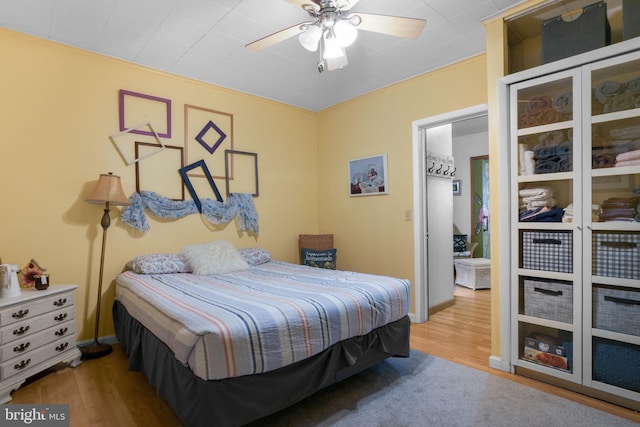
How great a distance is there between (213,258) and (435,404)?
2191mm

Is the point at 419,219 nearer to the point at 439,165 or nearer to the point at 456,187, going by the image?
the point at 439,165

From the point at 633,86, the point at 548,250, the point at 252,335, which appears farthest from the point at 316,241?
the point at 633,86

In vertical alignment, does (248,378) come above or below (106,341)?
above

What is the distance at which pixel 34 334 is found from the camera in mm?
2230

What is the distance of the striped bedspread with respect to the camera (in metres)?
1.52

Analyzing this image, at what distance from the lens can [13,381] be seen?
207 cm

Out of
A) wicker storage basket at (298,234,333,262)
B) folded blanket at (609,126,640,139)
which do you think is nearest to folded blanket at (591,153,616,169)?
folded blanket at (609,126,640,139)

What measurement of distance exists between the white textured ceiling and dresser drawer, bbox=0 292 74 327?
2.06 m

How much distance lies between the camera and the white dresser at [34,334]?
2059 millimetres

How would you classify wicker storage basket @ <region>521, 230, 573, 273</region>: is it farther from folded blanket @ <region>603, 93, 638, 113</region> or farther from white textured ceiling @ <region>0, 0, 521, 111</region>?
white textured ceiling @ <region>0, 0, 521, 111</region>

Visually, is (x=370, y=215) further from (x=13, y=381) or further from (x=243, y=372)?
(x=13, y=381)

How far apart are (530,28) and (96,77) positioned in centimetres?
364

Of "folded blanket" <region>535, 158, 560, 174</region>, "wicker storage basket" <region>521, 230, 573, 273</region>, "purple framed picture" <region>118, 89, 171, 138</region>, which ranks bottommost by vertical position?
"wicker storage basket" <region>521, 230, 573, 273</region>

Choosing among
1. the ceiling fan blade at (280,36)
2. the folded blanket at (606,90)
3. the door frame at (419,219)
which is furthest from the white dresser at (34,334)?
the folded blanket at (606,90)
